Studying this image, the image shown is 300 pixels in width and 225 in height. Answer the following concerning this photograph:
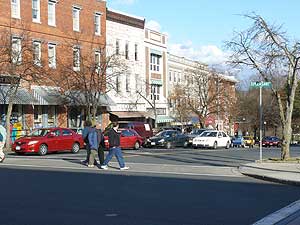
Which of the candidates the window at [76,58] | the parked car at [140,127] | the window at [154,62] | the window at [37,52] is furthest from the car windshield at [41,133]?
the window at [154,62]

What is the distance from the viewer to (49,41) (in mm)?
42781

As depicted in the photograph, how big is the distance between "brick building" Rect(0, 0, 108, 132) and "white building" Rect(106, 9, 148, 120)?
2100mm

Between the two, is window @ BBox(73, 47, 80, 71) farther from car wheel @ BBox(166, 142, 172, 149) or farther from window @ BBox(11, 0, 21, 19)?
car wheel @ BBox(166, 142, 172, 149)

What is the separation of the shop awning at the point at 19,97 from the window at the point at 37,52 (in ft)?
7.66

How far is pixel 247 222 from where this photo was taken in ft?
32.3

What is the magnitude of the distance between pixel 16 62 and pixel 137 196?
23844 millimetres

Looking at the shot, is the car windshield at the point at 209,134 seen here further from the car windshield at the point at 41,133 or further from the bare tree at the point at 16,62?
the car windshield at the point at 41,133

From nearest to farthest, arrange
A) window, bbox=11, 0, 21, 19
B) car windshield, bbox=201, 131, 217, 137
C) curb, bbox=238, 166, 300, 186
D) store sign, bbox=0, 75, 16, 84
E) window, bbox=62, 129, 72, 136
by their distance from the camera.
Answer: curb, bbox=238, 166, 300, 186 → window, bbox=62, 129, 72, 136 → store sign, bbox=0, 75, 16, 84 → window, bbox=11, 0, 21, 19 → car windshield, bbox=201, 131, 217, 137

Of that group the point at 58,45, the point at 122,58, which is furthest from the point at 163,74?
the point at 58,45

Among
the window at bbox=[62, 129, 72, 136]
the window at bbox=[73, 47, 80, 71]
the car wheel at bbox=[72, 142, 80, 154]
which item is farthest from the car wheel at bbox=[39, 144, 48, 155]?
the window at bbox=[73, 47, 80, 71]

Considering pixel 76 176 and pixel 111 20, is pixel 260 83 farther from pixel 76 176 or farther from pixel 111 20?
pixel 111 20

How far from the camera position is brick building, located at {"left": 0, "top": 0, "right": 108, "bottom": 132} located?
38.6m

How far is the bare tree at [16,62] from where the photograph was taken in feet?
114

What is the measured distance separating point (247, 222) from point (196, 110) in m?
57.8
